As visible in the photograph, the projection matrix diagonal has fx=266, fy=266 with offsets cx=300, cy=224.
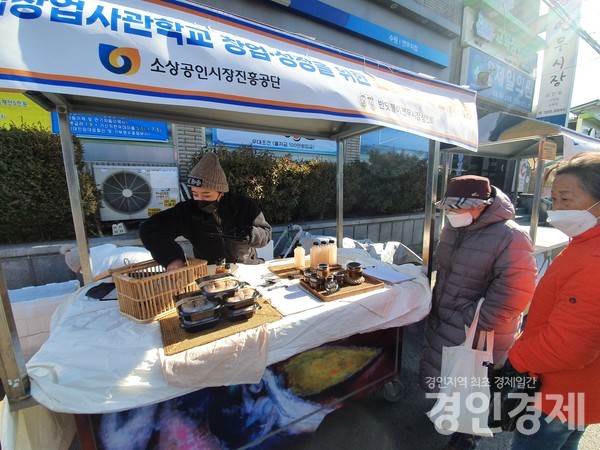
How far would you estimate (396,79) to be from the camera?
1772mm

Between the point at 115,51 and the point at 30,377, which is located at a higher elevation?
the point at 115,51

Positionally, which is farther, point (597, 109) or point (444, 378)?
point (597, 109)

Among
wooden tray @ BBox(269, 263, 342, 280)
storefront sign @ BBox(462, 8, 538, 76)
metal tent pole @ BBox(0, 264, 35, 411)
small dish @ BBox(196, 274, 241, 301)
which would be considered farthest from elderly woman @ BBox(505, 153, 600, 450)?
storefront sign @ BBox(462, 8, 538, 76)

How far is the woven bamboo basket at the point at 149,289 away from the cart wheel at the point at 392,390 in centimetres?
180

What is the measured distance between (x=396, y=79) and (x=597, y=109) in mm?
22227

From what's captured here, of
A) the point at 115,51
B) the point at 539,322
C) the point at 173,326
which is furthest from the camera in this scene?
the point at 173,326

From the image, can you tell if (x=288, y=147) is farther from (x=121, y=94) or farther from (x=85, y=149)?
(x=121, y=94)

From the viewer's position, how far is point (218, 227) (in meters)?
2.25

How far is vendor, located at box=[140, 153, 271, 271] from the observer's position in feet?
6.13

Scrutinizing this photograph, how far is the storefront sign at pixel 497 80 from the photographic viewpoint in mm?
9688

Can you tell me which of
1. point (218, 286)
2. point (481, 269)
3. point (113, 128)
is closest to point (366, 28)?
point (113, 128)

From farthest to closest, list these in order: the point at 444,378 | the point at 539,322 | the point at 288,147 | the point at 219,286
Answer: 1. the point at 288,147
2. the point at 444,378
3. the point at 219,286
4. the point at 539,322

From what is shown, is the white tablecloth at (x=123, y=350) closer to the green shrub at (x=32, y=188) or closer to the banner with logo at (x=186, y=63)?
the banner with logo at (x=186, y=63)

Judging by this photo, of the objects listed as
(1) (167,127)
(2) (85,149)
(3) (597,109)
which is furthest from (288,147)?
(3) (597,109)
